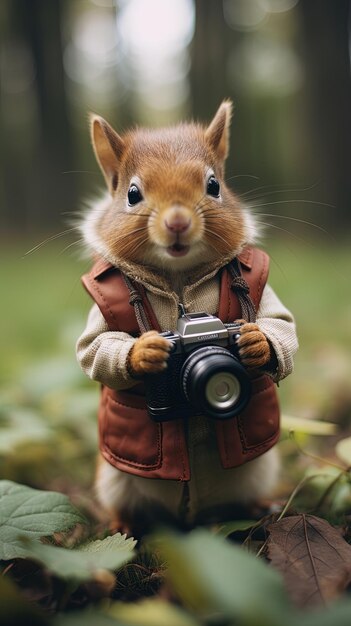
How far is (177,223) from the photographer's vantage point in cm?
149

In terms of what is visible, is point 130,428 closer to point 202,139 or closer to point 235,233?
point 235,233

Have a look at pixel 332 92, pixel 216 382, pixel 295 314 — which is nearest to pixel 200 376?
pixel 216 382

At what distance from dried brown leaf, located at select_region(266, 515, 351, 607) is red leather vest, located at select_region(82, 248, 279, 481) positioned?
0.21 m

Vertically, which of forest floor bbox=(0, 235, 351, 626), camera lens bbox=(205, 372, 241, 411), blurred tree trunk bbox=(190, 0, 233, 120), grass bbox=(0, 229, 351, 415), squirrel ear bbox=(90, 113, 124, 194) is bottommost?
grass bbox=(0, 229, 351, 415)

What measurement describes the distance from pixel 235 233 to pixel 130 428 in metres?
0.56

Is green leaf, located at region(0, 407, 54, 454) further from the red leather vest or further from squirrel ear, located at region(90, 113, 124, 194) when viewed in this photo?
squirrel ear, located at region(90, 113, 124, 194)

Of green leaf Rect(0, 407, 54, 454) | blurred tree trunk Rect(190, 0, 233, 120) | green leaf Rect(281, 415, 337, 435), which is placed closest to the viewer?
green leaf Rect(281, 415, 337, 435)

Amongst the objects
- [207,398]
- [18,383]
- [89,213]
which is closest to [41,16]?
[18,383]

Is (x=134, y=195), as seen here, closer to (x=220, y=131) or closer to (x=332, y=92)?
(x=220, y=131)

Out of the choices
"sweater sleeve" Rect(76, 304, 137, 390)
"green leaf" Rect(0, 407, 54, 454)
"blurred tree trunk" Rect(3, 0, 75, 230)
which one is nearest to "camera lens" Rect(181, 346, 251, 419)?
"sweater sleeve" Rect(76, 304, 137, 390)

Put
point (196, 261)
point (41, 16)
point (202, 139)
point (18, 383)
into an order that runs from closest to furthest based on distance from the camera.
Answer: point (196, 261)
point (202, 139)
point (18, 383)
point (41, 16)

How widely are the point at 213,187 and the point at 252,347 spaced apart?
438 millimetres

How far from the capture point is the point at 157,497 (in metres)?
1.72

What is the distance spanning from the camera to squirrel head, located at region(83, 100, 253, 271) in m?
1.54
